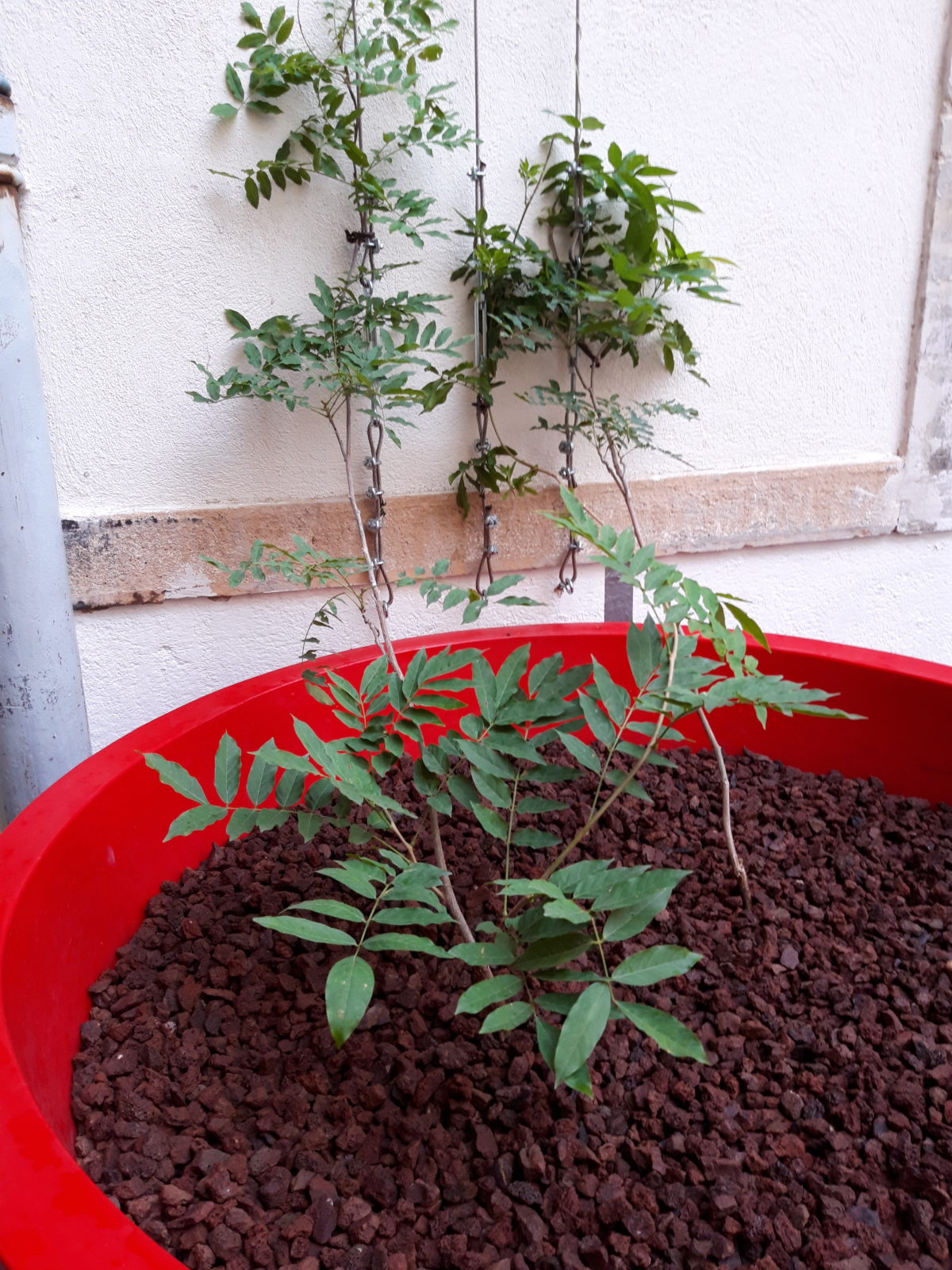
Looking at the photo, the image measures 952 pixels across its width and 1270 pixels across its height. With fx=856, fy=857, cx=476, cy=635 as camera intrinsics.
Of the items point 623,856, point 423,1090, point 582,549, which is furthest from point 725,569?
point 423,1090

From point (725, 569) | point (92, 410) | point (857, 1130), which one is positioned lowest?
point (857, 1130)

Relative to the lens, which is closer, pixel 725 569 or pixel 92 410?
pixel 92 410

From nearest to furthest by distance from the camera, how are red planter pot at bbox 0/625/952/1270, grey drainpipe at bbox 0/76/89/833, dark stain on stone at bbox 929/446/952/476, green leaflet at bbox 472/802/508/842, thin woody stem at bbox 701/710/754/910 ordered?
red planter pot at bbox 0/625/952/1270 → green leaflet at bbox 472/802/508/842 → thin woody stem at bbox 701/710/754/910 → grey drainpipe at bbox 0/76/89/833 → dark stain on stone at bbox 929/446/952/476

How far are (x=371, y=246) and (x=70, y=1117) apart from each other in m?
1.56

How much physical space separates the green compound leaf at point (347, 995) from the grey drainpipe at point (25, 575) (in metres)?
1.21

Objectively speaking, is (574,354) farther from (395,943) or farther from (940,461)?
(395,943)

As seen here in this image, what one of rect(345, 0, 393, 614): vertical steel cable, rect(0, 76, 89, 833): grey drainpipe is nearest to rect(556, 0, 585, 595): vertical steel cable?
rect(345, 0, 393, 614): vertical steel cable

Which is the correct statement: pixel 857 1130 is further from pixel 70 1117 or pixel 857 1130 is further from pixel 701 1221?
pixel 70 1117

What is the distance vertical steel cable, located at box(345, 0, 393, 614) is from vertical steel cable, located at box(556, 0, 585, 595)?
426mm

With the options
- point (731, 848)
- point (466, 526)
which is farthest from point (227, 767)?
point (466, 526)

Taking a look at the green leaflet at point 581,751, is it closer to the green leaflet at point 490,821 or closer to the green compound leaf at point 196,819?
the green leaflet at point 490,821

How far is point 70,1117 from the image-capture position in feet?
3.14

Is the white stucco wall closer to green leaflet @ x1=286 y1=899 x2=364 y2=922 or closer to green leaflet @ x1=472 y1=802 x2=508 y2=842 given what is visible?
green leaflet @ x1=472 y1=802 x2=508 y2=842

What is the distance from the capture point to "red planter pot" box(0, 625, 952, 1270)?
623 millimetres
